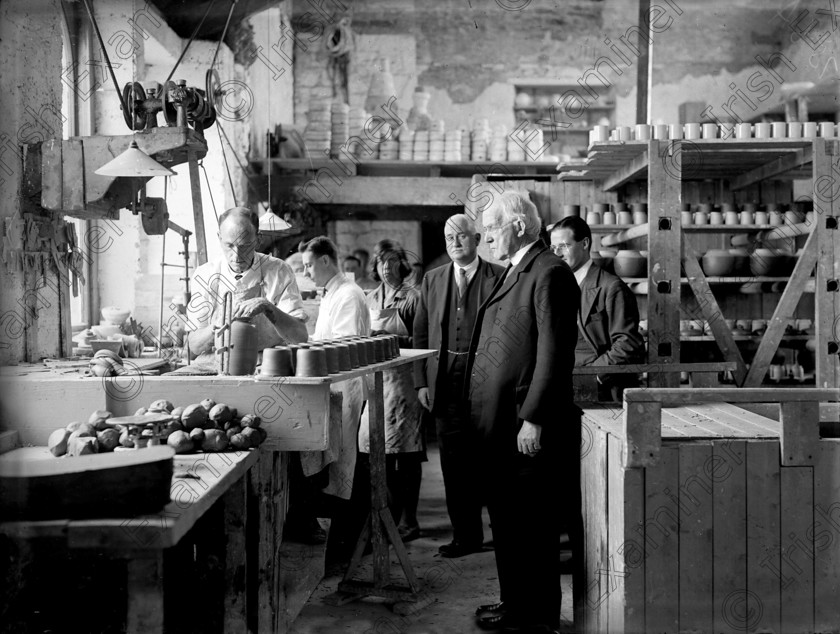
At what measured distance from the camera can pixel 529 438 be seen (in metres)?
3.28

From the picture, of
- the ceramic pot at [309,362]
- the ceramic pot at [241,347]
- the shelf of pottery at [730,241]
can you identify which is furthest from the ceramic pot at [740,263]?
the ceramic pot at [241,347]

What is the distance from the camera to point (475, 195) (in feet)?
24.3

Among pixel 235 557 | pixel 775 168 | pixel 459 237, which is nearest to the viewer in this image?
pixel 235 557

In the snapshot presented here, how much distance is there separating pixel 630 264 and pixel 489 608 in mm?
3363

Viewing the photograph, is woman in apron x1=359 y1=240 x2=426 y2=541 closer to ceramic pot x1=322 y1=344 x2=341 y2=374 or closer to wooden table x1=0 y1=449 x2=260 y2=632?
ceramic pot x1=322 y1=344 x2=341 y2=374

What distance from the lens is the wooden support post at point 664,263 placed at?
16.2 feet

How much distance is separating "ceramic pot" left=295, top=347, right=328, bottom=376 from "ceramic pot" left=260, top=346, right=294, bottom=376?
4 centimetres

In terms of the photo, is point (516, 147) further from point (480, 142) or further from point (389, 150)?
point (389, 150)

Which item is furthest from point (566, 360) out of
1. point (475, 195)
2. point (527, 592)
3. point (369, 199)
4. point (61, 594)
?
point (369, 199)

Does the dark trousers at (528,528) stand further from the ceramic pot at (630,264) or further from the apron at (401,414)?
the ceramic pot at (630,264)

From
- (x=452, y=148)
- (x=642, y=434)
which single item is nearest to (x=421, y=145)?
(x=452, y=148)

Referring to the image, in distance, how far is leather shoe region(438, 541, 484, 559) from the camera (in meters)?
4.59

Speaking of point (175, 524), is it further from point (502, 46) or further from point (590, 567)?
point (502, 46)

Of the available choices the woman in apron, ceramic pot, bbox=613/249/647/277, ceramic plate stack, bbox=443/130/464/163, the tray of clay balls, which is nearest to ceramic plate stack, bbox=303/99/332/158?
ceramic plate stack, bbox=443/130/464/163
